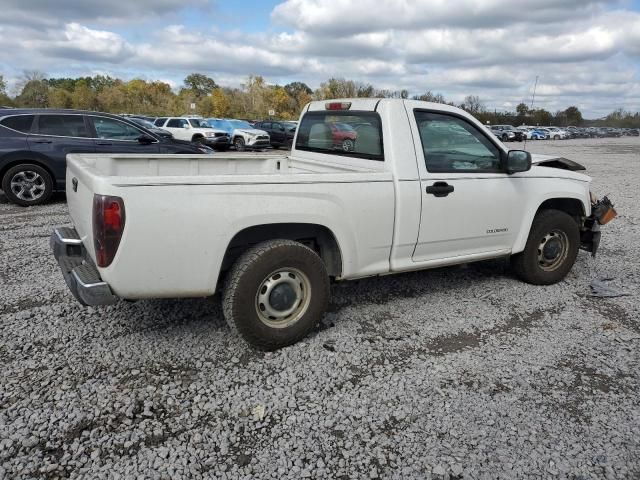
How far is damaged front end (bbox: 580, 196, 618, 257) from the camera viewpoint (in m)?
5.18

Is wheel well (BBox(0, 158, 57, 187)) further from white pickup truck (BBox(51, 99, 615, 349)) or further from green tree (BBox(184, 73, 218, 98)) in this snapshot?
green tree (BBox(184, 73, 218, 98))

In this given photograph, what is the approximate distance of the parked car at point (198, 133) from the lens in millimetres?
23417

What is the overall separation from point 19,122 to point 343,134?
22.9ft

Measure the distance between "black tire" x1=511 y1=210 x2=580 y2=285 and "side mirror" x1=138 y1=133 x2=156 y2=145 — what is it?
7278 mm

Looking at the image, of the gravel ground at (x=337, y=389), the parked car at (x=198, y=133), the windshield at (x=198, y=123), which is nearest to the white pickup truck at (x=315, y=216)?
the gravel ground at (x=337, y=389)

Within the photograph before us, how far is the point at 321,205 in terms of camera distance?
11.2 feet

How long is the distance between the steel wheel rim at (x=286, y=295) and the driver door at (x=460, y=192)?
1058 mm

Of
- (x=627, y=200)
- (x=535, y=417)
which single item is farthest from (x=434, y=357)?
(x=627, y=200)

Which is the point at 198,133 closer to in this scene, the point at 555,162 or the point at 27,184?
the point at 27,184

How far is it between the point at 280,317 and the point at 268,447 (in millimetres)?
1106

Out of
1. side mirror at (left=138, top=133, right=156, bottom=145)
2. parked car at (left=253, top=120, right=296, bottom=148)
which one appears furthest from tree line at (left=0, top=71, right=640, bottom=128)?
side mirror at (left=138, top=133, right=156, bottom=145)

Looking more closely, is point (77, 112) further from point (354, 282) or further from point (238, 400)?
point (238, 400)

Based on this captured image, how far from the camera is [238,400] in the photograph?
295 cm

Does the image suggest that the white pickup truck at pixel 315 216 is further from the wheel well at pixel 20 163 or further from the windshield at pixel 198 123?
the windshield at pixel 198 123
